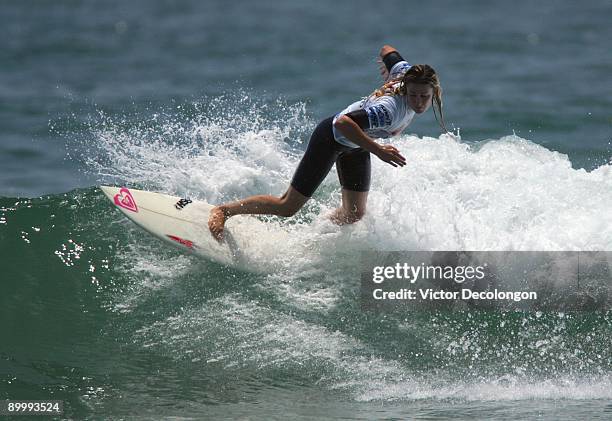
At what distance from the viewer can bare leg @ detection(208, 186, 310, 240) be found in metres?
7.30

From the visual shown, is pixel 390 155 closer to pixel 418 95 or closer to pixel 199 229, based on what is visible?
pixel 418 95

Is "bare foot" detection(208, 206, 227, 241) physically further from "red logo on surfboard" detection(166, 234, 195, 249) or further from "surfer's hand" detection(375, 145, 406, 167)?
"surfer's hand" detection(375, 145, 406, 167)

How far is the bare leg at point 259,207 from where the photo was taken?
24.0ft

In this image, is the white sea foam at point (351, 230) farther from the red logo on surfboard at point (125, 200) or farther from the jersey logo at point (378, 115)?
the jersey logo at point (378, 115)

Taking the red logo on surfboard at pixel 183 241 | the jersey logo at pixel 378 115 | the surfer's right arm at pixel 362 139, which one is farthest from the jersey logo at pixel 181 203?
the jersey logo at pixel 378 115

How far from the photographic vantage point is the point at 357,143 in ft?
21.8

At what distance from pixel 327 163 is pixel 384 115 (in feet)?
2.13

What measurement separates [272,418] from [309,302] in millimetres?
1398

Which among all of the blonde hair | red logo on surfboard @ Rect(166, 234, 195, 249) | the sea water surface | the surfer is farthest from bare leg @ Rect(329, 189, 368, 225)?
red logo on surfboard @ Rect(166, 234, 195, 249)

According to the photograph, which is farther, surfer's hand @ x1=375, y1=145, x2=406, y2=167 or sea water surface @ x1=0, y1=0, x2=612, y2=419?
surfer's hand @ x1=375, y1=145, x2=406, y2=167

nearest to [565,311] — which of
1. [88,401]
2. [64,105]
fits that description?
[88,401]

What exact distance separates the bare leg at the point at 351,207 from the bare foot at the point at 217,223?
0.94 metres

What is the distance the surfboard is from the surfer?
0.45 feet

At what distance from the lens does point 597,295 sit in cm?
730
